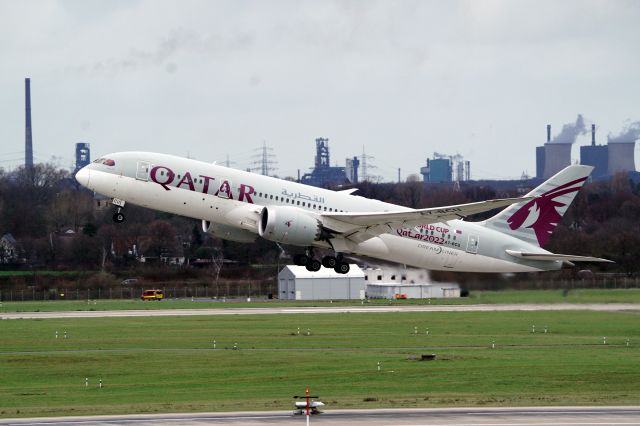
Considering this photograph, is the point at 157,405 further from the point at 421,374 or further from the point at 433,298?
the point at 433,298

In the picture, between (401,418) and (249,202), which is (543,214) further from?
(401,418)

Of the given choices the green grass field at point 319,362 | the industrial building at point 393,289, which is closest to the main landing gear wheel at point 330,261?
the green grass field at point 319,362

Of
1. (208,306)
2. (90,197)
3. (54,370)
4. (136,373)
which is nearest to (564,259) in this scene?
(136,373)

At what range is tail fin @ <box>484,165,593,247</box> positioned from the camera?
2643 inches

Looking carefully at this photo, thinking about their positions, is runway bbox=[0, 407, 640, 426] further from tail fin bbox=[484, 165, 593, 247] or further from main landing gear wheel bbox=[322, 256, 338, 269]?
tail fin bbox=[484, 165, 593, 247]

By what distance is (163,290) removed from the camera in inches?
4530

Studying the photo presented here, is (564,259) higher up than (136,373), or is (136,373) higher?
(564,259)

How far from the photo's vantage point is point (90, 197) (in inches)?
5650

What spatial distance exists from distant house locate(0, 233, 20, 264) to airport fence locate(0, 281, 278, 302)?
50.6ft

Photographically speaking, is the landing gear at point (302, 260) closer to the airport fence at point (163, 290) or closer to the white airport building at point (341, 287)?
the white airport building at point (341, 287)

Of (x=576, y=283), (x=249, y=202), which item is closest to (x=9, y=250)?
(x=576, y=283)

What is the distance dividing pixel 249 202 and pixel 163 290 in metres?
55.9

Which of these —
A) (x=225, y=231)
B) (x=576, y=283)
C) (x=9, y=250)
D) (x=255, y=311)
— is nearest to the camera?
(x=225, y=231)

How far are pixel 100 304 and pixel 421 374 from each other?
169ft
